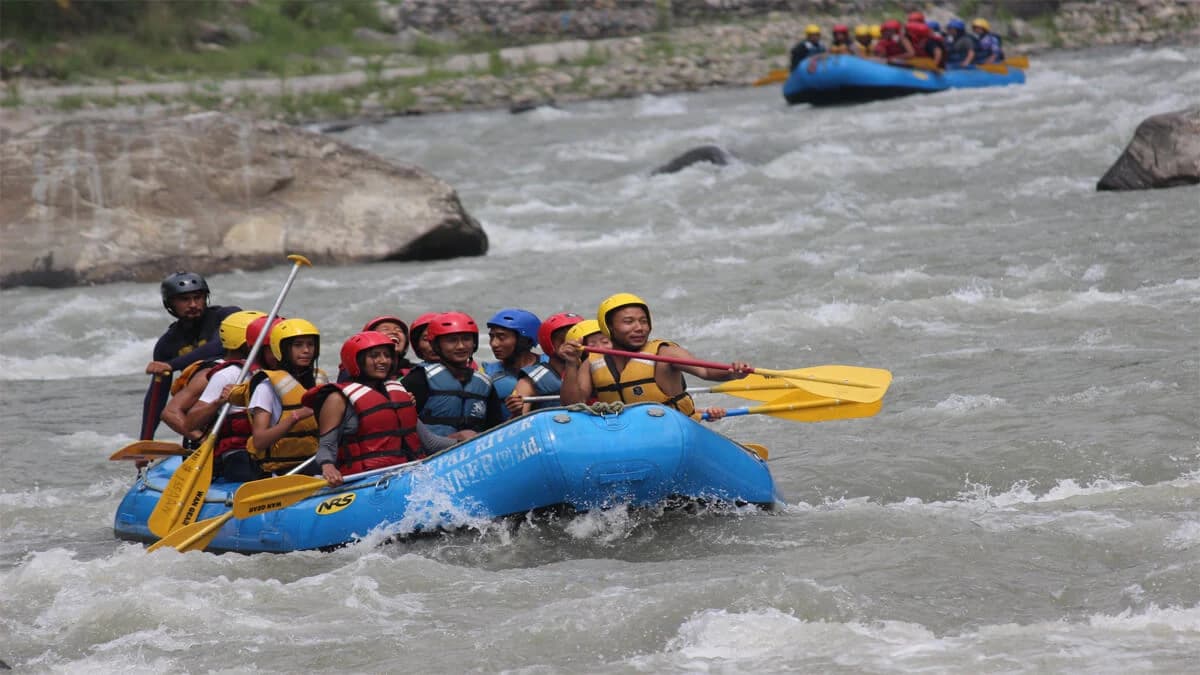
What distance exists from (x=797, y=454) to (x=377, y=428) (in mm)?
2442

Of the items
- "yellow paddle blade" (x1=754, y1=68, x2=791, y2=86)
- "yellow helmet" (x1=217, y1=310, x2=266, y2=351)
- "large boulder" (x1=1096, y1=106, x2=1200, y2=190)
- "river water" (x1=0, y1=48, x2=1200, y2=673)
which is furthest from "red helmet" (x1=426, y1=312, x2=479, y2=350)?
"yellow paddle blade" (x1=754, y1=68, x2=791, y2=86)

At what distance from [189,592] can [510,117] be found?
18303 millimetres

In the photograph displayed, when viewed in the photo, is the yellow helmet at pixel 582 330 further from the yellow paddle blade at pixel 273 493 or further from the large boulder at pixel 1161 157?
the large boulder at pixel 1161 157

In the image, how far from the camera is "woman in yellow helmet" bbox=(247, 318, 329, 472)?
23.6 feet

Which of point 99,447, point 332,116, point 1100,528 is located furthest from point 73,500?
point 332,116

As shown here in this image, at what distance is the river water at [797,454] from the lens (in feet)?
18.8

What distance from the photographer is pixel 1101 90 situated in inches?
804

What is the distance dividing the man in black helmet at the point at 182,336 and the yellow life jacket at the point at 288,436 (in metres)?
0.90

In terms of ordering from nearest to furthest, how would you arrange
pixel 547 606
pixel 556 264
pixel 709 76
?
pixel 547 606 → pixel 556 264 → pixel 709 76

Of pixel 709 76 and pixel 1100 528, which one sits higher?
pixel 709 76

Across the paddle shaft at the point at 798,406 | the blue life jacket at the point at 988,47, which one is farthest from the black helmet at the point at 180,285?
the blue life jacket at the point at 988,47

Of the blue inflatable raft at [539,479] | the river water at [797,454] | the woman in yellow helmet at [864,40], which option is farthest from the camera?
the woman in yellow helmet at [864,40]

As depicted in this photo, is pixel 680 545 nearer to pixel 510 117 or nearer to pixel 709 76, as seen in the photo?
pixel 510 117

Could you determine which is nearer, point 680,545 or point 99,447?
point 680,545
